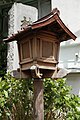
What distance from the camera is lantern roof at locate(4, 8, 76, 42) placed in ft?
11.0

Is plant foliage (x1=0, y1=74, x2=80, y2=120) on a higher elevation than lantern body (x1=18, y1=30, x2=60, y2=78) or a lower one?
lower

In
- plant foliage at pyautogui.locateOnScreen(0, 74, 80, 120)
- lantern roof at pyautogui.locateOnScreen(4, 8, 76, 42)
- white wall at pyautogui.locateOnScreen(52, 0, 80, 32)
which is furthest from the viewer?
white wall at pyautogui.locateOnScreen(52, 0, 80, 32)

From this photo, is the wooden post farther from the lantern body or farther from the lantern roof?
the lantern roof

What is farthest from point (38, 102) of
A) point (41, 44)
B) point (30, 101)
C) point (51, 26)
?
point (51, 26)

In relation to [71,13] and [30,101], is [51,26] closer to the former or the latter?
[30,101]

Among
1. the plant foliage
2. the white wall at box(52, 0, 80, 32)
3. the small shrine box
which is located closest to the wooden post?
the small shrine box

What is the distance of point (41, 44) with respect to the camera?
11.5ft

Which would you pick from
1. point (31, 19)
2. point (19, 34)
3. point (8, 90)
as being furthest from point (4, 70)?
point (19, 34)

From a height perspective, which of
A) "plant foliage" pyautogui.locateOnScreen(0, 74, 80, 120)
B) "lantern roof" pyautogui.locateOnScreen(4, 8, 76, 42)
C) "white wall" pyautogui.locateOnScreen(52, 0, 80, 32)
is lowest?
"plant foliage" pyautogui.locateOnScreen(0, 74, 80, 120)

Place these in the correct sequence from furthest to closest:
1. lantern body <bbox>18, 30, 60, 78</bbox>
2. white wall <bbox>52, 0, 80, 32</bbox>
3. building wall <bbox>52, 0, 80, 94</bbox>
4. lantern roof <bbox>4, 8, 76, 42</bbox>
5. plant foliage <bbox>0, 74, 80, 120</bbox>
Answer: white wall <bbox>52, 0, 80, 32</bbox>
building wall <bbox>52, 0, 80, 94</bbox>
plant foliage <bbox>0, 74, 80, 120</bbox>
lantern body <bbox>18, 30, 60, 78</bbox>
lantern roof <bbox>4, 8, 76, 42</bbox>

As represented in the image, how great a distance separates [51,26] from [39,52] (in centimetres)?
38

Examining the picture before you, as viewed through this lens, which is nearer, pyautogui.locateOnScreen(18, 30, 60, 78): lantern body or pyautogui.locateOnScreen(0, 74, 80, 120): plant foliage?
pyautogui.locateOnScreen(18, 30, 60, 78): lantern body

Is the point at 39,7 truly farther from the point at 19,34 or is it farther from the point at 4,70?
the point at 19,34

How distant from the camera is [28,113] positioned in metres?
4.19
